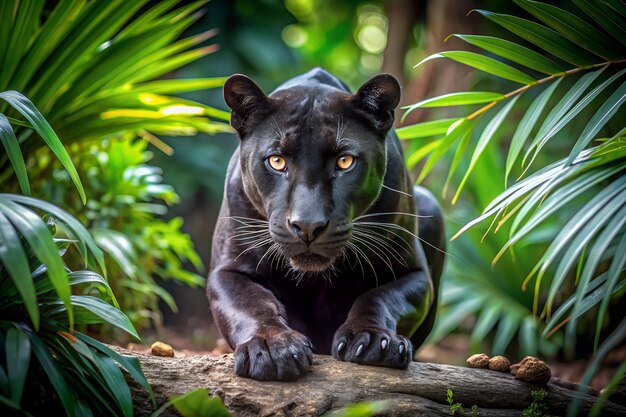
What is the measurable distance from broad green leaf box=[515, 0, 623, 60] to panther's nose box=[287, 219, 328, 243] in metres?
1.10

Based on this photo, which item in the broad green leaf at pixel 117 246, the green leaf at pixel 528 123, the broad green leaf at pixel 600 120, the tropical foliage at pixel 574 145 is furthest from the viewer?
the broad green leaf at pixel 117 246

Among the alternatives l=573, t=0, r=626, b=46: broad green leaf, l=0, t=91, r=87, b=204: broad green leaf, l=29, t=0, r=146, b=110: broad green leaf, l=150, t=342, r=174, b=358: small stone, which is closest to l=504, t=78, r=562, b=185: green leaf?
l=573, t=0, r=626, b=46: broad green leaf

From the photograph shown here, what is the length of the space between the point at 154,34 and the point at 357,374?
2.37 meters

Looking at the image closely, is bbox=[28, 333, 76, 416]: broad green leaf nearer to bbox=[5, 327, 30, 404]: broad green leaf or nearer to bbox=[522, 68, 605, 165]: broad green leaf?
bbox=[5, 327, 30, 404]: broad green leaf

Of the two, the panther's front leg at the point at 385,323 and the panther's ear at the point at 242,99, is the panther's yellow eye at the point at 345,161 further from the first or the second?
the panther's front leg at the point at 385,323

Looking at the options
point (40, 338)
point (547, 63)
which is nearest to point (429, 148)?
point (547, 63)

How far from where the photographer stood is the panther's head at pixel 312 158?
8.45ft

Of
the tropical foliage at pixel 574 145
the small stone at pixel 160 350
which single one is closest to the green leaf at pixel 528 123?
the tropical foliage at pixel 574 145

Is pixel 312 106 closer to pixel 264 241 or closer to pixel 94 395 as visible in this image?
pixel 264 241

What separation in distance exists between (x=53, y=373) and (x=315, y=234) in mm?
1009

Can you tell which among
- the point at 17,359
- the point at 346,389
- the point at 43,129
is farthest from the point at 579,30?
the point at 17,359

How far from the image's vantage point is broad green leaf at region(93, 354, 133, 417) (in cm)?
206

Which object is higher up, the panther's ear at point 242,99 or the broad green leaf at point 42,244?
the panther's ear at point 242,99

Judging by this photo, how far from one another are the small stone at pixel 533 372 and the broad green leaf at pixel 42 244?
5.43ft
